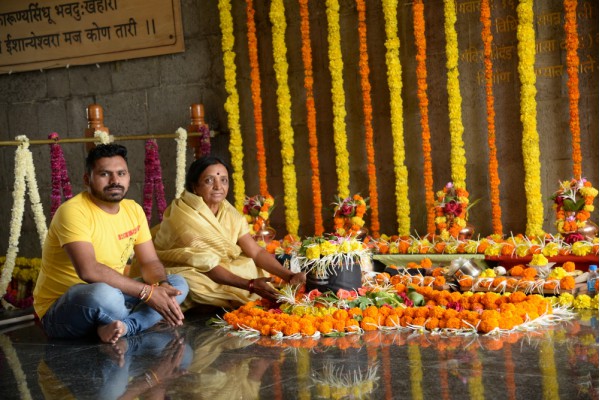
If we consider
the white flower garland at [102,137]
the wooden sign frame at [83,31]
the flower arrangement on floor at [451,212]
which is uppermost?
the wooden sign frame at [83,31]

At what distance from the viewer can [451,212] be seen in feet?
21.1

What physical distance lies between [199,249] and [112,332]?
972 mm

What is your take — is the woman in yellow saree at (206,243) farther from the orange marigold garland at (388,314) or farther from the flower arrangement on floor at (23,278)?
the flower arrangement on floor at (23,278)

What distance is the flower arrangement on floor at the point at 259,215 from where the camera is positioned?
698 cm

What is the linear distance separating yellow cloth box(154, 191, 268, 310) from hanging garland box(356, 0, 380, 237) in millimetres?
2142

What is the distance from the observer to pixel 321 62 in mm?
7352

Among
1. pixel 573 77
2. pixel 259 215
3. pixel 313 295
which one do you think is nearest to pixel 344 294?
pixel 313 295

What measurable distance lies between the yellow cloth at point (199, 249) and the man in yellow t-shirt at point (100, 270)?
442mm

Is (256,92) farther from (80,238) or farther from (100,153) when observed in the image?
(80,238)

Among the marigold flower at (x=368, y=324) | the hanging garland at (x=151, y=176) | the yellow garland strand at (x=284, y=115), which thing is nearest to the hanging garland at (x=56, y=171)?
the hanging garland at (x=151, y=176)

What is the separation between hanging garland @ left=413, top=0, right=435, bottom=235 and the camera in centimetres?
673

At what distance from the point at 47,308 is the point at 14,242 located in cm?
199

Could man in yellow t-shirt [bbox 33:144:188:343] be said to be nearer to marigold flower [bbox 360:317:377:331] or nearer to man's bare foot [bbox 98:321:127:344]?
man's bare foot [bbox 98:321:127:344]

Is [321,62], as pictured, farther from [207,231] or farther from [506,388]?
[506,388]
